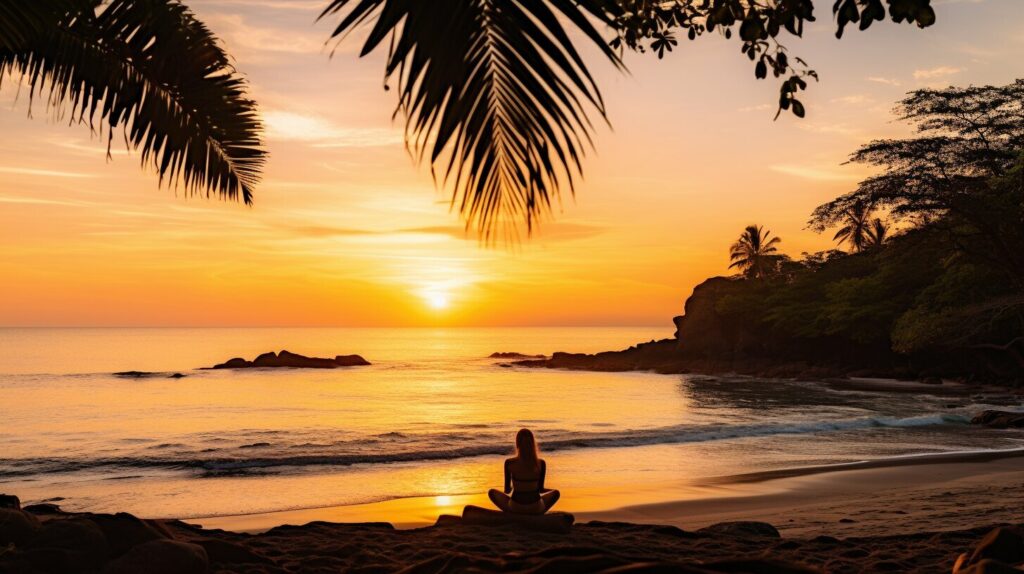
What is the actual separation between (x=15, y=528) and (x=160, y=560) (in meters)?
1.59

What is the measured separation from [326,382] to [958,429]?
41.5 m

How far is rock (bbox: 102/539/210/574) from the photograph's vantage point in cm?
550

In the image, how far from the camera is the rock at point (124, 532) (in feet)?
20.3

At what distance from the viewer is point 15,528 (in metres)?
6.18

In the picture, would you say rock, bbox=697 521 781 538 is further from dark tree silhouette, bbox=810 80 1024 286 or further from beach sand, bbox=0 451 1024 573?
dark tree silhouette, bbox=810 80 1024 286

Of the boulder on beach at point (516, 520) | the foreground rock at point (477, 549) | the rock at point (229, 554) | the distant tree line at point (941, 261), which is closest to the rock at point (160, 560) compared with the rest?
the foreground rock at point (477, 549)

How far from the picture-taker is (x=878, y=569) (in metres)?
6.43

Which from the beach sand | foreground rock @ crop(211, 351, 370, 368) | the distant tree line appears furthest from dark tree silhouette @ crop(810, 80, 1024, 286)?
foreground rock @ crop(211, 351, 370, 368)

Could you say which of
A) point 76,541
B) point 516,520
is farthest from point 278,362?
point 76,541

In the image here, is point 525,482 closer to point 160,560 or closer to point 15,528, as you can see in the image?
point 160,560

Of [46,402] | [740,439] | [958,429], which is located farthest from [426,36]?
[46,402]

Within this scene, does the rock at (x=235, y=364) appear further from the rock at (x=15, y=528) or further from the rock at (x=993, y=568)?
the rock at (x=993, y=568)

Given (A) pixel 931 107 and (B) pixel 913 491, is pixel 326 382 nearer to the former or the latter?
(A) pixel 931 107

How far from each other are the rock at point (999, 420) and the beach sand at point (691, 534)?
11046 millimetres
